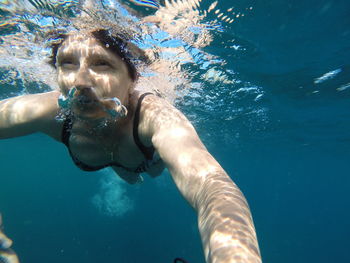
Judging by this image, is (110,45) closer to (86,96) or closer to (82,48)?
(82,48)

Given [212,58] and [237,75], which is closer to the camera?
[212,58]

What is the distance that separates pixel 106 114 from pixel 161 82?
9798mm

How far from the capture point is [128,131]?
12.3 ft

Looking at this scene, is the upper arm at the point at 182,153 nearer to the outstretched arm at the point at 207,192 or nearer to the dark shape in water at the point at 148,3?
the outstretched arm at the point at 207,192

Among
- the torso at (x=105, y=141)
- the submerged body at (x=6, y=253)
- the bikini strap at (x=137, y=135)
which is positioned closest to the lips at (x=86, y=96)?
the torso at (x=105, y=141)

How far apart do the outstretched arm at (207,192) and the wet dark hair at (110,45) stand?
4.95 feet

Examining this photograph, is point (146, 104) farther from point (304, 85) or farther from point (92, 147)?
point (304, 85)

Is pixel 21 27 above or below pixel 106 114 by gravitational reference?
below

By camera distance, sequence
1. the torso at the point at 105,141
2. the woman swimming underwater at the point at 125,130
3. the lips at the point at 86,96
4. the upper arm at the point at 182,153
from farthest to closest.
Result: the torso at the point at 105,141 < the lips at the point at 86,96 < the upper arm at the point at 182,153 < the woman swimming underwater at the point at 125,130

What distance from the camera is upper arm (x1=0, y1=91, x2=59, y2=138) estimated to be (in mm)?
3812

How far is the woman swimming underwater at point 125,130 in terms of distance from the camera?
1.92 metres

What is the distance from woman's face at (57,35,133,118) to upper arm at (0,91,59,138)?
478 mm

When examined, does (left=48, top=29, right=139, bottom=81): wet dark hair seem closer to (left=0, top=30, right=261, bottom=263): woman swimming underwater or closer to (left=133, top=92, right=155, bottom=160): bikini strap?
(left=0, top=30, right=261, bottom=263): woman swimming underwater

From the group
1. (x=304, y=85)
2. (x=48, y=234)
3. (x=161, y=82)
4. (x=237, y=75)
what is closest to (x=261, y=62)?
(x=237, y=75)
